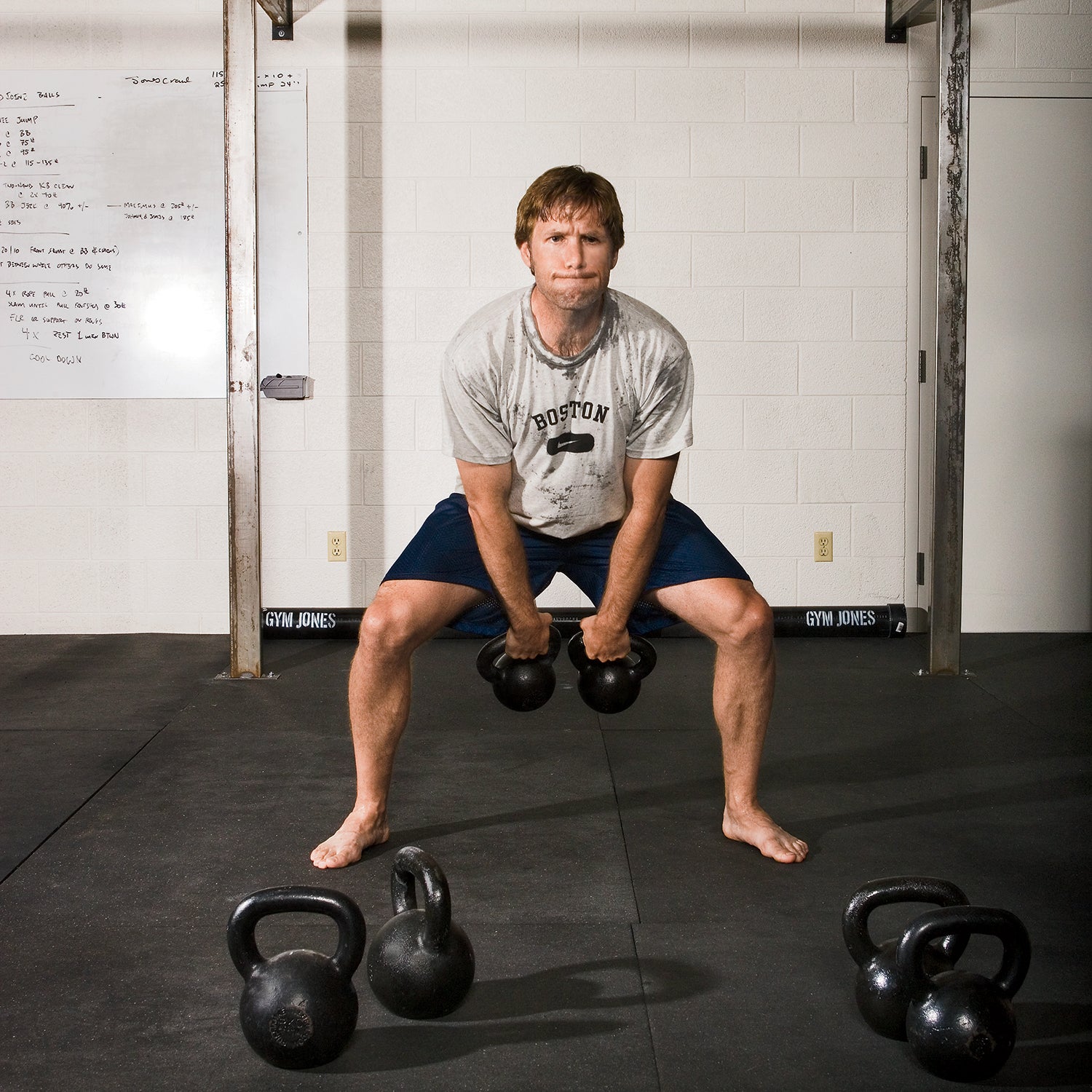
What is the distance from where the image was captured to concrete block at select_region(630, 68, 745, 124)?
4.27 metres

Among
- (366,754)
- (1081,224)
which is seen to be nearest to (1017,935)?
(366,754)

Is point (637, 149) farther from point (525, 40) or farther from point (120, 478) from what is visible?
point (120, 478)

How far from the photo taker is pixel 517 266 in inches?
170

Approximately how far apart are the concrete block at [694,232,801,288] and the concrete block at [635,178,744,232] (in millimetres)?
53

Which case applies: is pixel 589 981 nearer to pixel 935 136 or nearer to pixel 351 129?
pixel 935 136

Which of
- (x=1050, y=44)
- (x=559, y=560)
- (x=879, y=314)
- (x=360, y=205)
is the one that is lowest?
(x=559, y=560)

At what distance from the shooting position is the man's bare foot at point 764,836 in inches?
84.0

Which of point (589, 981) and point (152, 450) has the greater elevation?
point (152, 450)

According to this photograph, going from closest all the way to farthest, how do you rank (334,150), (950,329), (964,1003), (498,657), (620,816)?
(964,1003) → (498,657) → (620,816) → (950,329) → (334,150)

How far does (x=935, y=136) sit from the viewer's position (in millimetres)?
3812

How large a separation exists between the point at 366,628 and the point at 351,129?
2764mm

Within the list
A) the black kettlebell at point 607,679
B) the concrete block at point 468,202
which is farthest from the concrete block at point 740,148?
the black kettlebell at point 607,679

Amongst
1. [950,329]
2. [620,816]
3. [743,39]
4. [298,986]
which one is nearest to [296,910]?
[298,986]

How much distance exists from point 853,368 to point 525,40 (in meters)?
1.73
